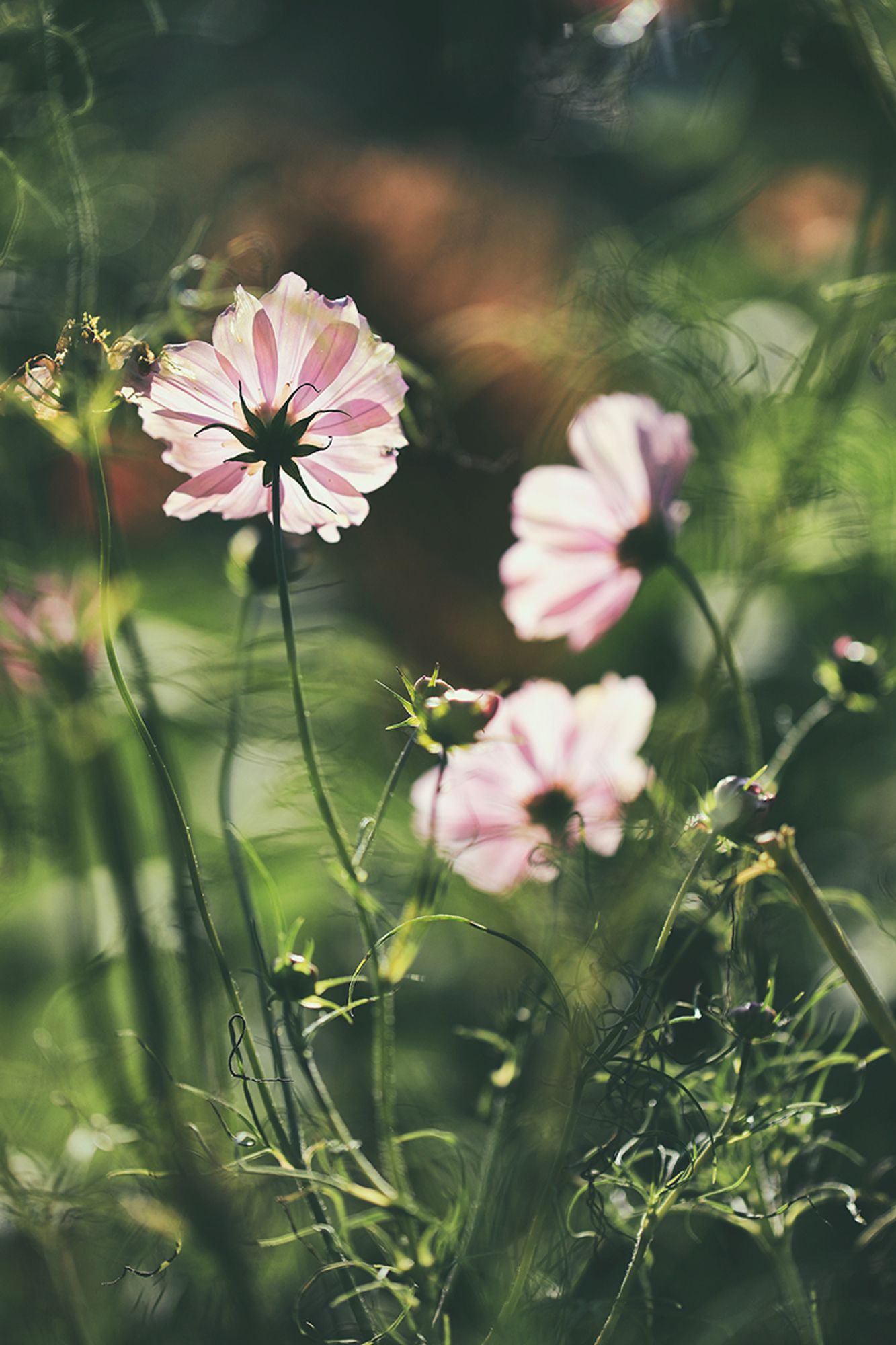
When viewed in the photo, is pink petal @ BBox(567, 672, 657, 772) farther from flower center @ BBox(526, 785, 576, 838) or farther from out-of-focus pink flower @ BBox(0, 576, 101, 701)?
out-of-focus pink flower @ BBox(0, 576, 101, 701)

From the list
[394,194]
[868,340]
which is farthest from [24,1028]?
[394,194]

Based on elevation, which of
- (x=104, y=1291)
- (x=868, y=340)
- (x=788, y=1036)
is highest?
(x=868, y=340)

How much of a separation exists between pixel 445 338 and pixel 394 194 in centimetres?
12

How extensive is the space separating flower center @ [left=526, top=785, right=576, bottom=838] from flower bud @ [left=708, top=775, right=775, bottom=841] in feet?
0.25

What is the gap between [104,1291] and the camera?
343 mm

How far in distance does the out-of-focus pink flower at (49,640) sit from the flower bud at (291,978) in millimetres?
180

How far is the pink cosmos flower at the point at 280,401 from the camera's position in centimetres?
17

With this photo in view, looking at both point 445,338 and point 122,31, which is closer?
point 122,31

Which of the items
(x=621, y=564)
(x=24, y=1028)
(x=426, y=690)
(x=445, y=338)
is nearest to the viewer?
(x=426, y=690)

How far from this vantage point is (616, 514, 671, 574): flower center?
0.28m

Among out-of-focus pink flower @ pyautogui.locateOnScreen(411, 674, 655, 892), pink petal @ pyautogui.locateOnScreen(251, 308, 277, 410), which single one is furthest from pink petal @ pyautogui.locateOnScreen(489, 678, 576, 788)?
pink petal @ pyautogui.locateOnScreen(251, 308, 277, 410)

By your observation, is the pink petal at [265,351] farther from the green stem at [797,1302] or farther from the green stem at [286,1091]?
the green stem at [797,1302]

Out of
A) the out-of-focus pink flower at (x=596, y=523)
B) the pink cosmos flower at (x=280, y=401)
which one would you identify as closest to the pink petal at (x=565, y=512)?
the out-of-focus pink flower at (x=596, y=523)

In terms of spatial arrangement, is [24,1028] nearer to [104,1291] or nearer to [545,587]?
[104,1291]
